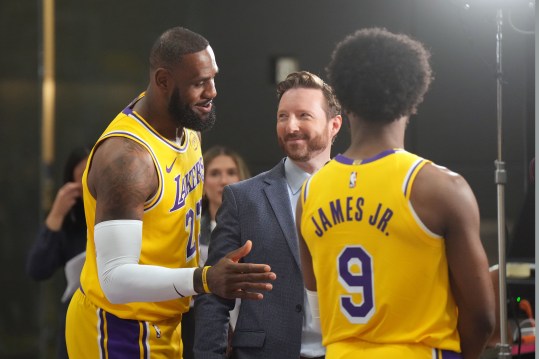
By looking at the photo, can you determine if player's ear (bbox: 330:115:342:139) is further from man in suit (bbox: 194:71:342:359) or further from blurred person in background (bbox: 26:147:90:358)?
blurred person in background (bbox: 26:147:90:358)

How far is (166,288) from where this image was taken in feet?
8.59

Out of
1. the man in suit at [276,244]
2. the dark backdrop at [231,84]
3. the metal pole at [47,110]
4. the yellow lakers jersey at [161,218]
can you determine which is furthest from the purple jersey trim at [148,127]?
the metal pole at [47,110]

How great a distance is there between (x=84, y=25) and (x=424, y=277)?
178 inches

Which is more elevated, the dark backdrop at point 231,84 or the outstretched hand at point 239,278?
the dark backdrop at point 231,84

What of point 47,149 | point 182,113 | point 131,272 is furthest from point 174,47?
point 47,149

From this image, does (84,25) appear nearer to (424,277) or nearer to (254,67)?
(254,67)

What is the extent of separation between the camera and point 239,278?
2.49 meters

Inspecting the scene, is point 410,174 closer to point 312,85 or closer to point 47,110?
point 312,85

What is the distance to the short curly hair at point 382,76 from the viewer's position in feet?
7.12

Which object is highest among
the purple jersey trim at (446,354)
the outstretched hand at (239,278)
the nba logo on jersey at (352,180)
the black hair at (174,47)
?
the black hair at (174,47)

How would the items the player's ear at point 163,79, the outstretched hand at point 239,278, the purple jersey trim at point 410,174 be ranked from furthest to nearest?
the player's ear at point 163,79, the outstretched hand at point 239,278, the purple jersey trim at point 410,174

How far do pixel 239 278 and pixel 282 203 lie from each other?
60cm

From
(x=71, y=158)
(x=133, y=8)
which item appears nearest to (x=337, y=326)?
(x=71, y=158)

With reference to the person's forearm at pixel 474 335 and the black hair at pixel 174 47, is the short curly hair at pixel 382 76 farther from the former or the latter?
the black hair at pixel 174 47
